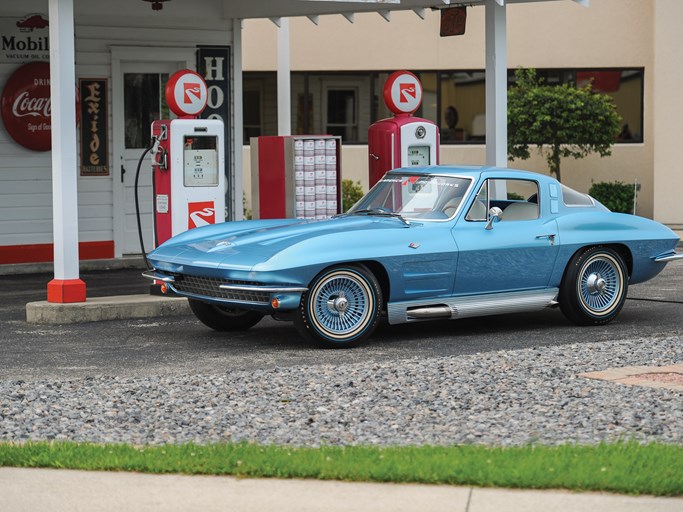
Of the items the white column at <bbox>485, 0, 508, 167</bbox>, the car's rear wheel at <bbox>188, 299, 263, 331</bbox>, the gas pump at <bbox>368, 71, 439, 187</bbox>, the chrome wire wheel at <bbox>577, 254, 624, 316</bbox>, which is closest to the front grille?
the car's rear wheel at <bbox>188, 299, 263, 331</bbox>

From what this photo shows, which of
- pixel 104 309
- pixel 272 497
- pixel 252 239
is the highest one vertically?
pixel 252 239

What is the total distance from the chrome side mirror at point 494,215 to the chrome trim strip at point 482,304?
59cm

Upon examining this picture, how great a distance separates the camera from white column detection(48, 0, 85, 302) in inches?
475

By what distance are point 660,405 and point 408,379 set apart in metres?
1.68

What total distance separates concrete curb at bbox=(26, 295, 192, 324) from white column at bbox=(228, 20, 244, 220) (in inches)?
197

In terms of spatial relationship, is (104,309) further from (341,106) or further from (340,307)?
(341,106)

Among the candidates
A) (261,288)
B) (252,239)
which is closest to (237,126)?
(252,239)

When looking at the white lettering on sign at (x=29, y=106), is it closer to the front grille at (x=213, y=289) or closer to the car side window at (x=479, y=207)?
the front grille at (x=213, y=289)

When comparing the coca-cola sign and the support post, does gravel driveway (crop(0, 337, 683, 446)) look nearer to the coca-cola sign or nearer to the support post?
the coca-cola sign

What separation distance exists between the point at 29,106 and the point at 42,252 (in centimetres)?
183

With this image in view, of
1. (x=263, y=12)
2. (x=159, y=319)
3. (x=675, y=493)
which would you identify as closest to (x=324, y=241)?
(x=159, y=319)

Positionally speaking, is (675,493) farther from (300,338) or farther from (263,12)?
(263,12)

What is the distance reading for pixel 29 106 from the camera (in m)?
16.2

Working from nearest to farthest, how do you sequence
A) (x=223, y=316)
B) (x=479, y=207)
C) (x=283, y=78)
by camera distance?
(x=479, y=207) → (x=223, y=316) → (x=283, y=78)
